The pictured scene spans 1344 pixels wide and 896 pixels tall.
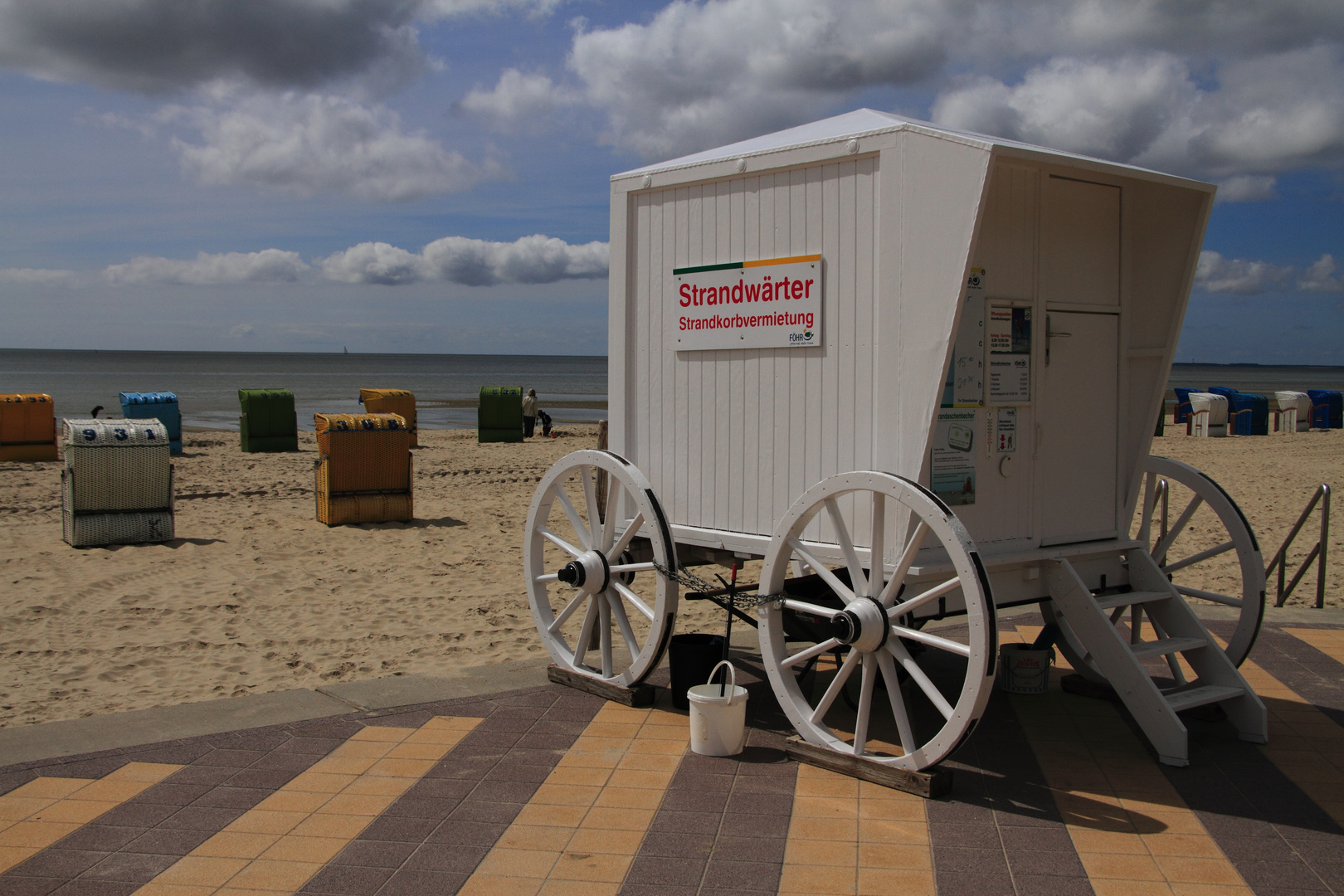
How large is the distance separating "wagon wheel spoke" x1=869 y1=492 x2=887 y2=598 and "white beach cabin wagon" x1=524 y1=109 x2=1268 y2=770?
0.03 feet

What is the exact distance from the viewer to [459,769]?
457 centimetres

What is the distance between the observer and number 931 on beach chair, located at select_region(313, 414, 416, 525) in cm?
1206

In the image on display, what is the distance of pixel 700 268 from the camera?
216 inches

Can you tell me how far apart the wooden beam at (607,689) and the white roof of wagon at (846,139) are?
2829 millimetres

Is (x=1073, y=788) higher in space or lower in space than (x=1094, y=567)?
lower

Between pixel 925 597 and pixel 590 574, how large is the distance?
2078mm

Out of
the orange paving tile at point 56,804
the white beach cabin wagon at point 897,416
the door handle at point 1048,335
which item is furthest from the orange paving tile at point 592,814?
the door handle at point 1048,335

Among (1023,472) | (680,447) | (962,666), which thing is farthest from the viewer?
(962,666)

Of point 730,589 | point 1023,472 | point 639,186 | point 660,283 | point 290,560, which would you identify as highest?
point 639,186

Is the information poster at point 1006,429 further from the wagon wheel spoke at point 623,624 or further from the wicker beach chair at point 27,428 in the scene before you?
the wicker beach chair at point 27,428

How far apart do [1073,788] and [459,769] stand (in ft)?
8.79

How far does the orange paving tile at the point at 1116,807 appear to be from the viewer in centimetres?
358

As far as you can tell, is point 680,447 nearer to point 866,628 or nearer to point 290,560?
point 866,628

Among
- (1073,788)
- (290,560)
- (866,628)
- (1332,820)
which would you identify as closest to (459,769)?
(866,628)
